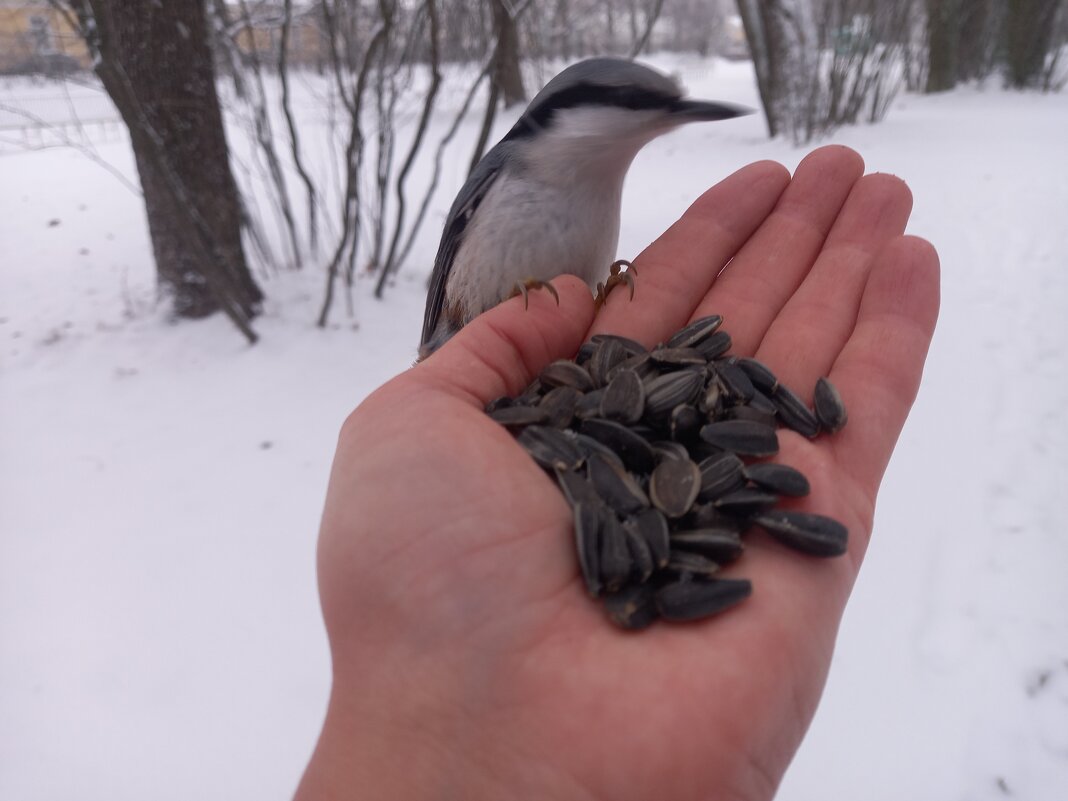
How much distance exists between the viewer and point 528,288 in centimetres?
171

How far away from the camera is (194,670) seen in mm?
2104

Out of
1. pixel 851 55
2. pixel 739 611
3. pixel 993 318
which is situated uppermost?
pixel 851 55

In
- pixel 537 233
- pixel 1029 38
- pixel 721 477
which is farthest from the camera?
pixel 1029 38

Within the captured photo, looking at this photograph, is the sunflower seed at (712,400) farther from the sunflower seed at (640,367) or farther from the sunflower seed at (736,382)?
the sunflower seed at (640,367)

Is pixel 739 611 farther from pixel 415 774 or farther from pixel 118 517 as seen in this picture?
pixel 118 517

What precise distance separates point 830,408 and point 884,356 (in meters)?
0.24

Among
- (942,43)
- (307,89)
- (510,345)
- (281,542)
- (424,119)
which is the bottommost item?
(281,542)

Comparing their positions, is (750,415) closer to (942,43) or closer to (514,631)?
(514,631)

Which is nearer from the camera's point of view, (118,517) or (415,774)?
(415,774)

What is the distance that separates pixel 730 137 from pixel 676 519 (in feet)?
26.2

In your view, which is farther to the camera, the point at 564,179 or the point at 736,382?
the point at 564,179

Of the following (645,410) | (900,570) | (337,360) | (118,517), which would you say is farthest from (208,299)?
(900,570)

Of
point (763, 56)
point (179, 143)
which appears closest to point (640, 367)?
point (179, 143)

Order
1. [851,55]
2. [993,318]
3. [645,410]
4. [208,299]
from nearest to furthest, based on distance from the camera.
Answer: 1. [645,410]
2. [993,318]
3. [208,299]
4. [851,55]
